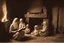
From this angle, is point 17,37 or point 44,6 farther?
point 44,6

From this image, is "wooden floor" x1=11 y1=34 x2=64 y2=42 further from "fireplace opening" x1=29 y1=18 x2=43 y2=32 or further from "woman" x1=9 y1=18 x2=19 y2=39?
"fireplace opening" x1=29 y1=18 x2=43 y2=32

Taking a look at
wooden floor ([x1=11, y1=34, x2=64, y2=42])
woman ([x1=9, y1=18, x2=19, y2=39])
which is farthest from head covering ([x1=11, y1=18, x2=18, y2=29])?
wooden floor ([x1=11, y1=34, x2=64, y2=42])

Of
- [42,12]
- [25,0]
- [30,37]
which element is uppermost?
[25,0]

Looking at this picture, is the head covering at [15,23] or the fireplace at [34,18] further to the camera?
the fireplace at [34,18]

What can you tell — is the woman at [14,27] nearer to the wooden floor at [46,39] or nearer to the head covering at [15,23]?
the head covering at [15,23]

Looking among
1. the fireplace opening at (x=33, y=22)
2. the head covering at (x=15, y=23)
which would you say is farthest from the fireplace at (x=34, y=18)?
the head covering at (x=15, y=23)

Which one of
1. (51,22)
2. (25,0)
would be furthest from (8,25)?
(51,22)

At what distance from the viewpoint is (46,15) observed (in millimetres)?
4086

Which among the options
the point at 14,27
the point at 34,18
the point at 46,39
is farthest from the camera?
the point at 34,18

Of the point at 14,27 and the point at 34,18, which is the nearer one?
the point at 14,27

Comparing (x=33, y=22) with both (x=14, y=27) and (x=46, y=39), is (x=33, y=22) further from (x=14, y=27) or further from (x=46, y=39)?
(x=46, y=39)

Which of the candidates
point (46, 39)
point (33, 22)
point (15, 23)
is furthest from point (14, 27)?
point (46, 39)

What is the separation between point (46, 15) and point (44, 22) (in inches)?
8.3

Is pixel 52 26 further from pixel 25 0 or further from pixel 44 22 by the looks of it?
pixel 25 0
